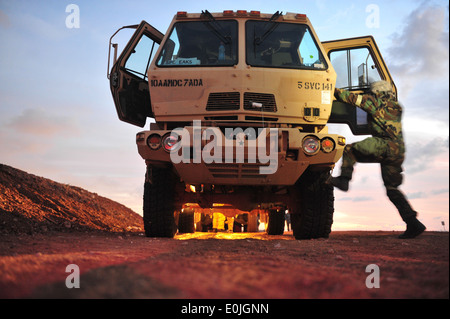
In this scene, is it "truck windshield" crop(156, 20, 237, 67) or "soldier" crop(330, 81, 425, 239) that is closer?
"truck windshield" crop(156, 20, 237, 67)

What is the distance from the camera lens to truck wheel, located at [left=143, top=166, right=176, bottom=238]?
622 centimetres

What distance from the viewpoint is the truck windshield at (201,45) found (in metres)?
6.04

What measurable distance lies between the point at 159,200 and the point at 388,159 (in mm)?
3824

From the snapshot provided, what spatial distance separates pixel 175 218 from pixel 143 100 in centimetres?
198

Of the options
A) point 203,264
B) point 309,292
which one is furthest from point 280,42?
point 309,292

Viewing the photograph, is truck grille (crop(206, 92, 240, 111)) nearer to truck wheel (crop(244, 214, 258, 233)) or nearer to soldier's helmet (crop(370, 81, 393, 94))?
soldier's helmet (crop(370, 81, 393, 94))

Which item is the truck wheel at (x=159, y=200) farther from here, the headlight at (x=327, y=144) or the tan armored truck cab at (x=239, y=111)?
the headlight at (x=327, y=144)

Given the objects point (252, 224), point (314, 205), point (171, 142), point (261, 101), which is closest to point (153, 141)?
point (171, 142)

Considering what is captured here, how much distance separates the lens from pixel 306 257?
3.88m

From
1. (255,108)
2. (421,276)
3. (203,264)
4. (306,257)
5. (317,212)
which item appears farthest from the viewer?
(317,212)

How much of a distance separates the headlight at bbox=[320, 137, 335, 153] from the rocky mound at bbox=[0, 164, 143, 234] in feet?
16.4

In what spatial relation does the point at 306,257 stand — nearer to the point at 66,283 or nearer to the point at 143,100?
the point at 66,283

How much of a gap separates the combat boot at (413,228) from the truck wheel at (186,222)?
4.28 metres

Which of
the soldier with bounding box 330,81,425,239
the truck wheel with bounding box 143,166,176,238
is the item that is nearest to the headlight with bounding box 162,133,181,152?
the truck wheel with bounding box 143,166,176,238
